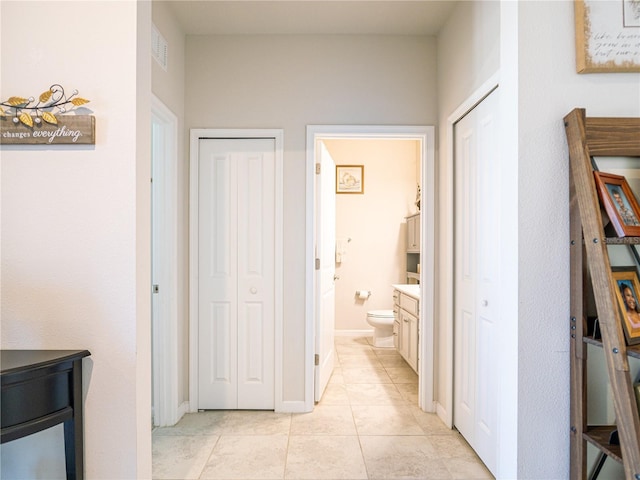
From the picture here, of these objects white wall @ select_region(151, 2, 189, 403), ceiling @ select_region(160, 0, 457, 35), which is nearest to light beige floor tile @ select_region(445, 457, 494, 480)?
white wall @ select_region(151, 2, 189, 403)

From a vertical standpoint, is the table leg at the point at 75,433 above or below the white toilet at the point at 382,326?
above

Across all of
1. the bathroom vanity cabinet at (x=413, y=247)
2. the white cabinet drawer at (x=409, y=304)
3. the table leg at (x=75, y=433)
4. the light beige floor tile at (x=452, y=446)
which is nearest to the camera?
the table leg at (x=75, y=433)

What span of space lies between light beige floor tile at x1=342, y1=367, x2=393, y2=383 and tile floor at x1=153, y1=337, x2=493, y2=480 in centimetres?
31

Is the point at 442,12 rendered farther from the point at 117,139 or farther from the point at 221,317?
the point at 221,317

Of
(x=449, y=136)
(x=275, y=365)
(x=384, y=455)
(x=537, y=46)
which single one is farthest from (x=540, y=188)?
(x=275, y=365)

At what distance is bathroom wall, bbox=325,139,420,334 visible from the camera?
526cm

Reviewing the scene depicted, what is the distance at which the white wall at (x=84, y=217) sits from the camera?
1414mm

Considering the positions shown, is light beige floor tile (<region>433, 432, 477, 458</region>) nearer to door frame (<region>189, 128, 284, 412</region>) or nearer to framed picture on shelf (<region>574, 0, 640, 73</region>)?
door frame (<region>189, 128, 284, 412</region>)

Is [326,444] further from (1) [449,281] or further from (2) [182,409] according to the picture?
(1) [449,281]

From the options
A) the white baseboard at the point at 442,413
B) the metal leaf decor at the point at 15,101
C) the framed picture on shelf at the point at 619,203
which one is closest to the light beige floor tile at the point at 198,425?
the white baseboard at the point at 442,413

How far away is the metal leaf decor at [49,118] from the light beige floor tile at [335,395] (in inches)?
101

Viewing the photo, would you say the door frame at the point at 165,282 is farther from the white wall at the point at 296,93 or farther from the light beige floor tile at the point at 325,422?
the light beige floor tile at the point at 325,422

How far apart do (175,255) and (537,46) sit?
2390 mm

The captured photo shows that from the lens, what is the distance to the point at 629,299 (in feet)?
4.04
